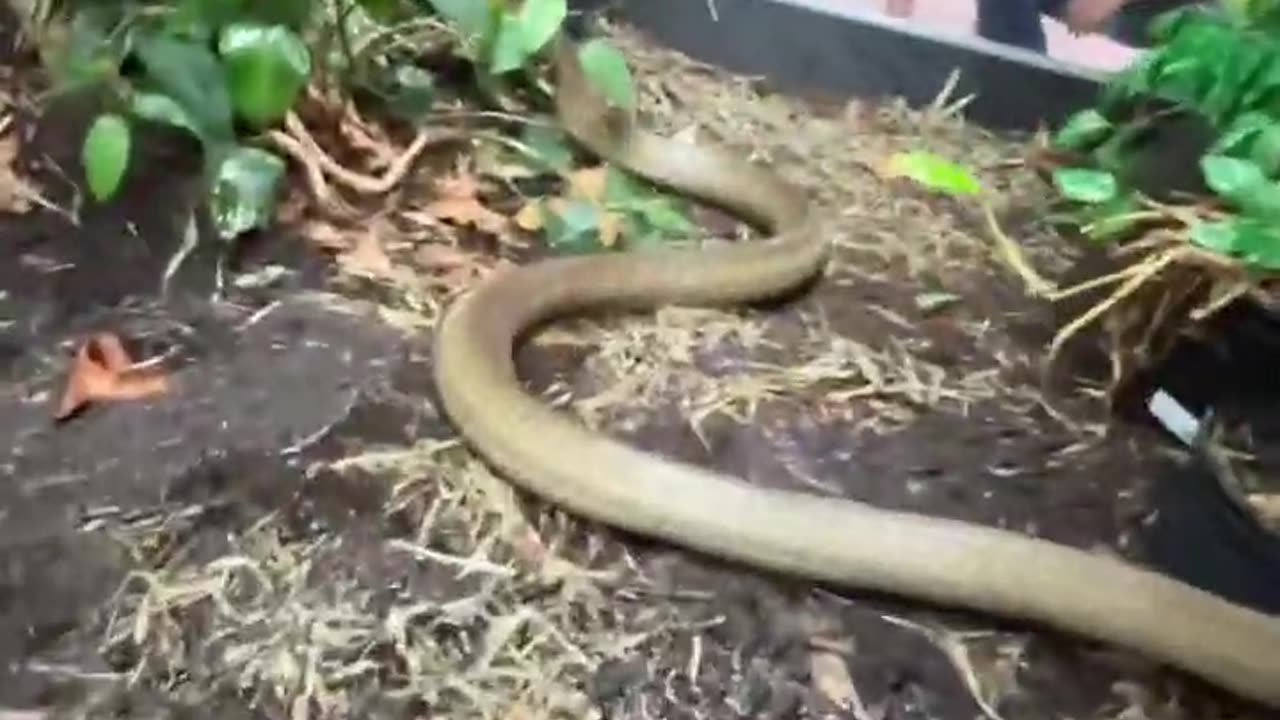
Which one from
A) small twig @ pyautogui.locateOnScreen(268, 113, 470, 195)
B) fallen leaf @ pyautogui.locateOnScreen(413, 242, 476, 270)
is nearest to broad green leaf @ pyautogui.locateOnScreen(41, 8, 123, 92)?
small twig @ pyautogui.locateOnScreen(268, 113, 470, 195)

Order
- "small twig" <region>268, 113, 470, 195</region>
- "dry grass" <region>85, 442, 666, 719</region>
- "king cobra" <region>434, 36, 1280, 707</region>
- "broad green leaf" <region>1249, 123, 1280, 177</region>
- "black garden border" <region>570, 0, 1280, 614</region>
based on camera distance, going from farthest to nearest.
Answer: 1. "black garden border" <region>570, 0, 1280, 614</region>
2. "small twig" <region>268, 113, 470, 195</region>
3. "broad green leaf" <region>1249, 123, 1280, 177</region>
4. "king cobra" <region>434, 36, 1280, 707</region>
5. "dry grass" <region>85, 442, 666, 719</region>

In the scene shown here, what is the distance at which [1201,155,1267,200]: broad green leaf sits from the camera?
1.65m

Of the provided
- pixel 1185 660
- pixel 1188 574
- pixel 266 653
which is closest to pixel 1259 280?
pixel 1188 574

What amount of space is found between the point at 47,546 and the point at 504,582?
398mm

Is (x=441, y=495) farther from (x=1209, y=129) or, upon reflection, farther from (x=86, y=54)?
(x=1209, y=129)

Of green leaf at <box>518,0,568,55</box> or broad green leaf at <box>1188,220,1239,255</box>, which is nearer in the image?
broad green leaf at <box>1188,220,1239,255</box>

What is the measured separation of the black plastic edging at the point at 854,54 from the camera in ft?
9.00

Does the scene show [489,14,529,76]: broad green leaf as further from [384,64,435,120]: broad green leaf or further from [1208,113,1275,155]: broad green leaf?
[1208,113,1275,155]: broad green leaf

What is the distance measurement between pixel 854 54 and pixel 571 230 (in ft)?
2.82

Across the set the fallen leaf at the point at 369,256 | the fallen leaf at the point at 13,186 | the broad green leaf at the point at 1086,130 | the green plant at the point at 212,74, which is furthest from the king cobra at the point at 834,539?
the broad green leaf at the point at 1086,130

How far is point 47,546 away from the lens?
1.46 metres

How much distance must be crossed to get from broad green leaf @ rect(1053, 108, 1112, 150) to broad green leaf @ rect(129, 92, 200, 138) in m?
1.15

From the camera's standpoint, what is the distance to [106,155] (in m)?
1.82

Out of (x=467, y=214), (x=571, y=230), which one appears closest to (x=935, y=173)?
(x=571, y=230)
